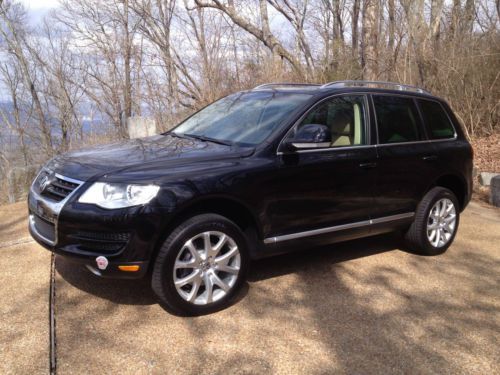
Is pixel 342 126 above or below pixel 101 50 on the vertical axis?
below

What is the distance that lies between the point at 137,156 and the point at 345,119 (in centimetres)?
200

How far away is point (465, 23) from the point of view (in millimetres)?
11633

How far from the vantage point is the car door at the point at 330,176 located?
12.5 ft

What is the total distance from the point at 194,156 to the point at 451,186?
10.6 ft

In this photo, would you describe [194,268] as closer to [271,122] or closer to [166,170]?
[166,170]

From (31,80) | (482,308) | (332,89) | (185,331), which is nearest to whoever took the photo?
(185,331)

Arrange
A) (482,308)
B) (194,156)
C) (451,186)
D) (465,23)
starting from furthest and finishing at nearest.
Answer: (465,23), (451,186), (482,308), (194,156)

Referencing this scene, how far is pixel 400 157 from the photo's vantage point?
4586 millimetres

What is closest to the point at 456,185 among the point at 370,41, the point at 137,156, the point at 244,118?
the point at 244,118

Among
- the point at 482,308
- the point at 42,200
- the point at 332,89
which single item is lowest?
the point at 482,308

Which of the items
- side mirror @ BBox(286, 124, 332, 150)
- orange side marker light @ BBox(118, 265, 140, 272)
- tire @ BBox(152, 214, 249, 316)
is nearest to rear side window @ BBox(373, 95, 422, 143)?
side mirror @ BBox(286, 124, 332, 150)

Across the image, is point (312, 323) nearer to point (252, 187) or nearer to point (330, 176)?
point (252, 187)

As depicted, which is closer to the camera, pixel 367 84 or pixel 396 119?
pixel 396 119

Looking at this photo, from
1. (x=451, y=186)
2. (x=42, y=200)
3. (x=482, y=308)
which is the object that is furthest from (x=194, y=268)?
(x=451, y=186)
